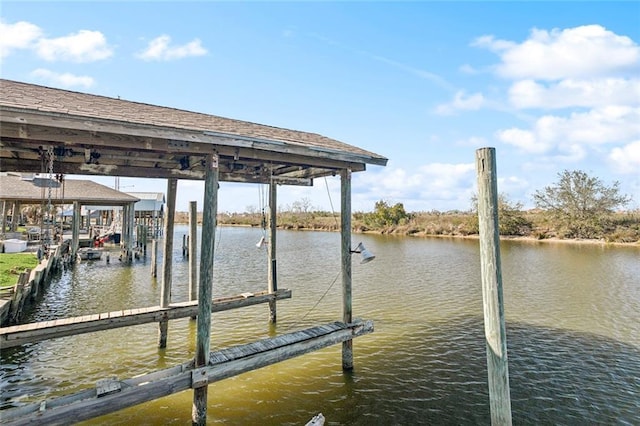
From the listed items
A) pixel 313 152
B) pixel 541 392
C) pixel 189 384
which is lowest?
pixel 541 392

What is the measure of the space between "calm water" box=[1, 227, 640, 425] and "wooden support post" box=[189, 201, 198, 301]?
0.95 meters

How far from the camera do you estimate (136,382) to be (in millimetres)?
4312

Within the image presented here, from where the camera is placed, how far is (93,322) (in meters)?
6.46

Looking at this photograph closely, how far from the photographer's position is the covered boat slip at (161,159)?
387 centimetres

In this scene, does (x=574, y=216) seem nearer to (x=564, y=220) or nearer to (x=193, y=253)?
(x=564, y=220)

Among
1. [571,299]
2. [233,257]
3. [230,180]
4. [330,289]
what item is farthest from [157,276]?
[571,299]

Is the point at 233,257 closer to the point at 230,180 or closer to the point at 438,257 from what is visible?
the point at 438,257

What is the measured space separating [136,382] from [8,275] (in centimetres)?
1164

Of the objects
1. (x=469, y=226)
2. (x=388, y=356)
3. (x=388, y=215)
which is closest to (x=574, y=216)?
(x=469, y=226)

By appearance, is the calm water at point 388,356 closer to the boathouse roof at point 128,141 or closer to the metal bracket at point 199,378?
the metal bracket at point 199,378

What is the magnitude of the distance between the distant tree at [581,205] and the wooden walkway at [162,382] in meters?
38.6

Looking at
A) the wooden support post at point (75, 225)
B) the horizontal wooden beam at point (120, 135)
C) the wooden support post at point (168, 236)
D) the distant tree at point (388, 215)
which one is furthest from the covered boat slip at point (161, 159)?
the distant tree at point (388, 215)

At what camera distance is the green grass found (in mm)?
11446

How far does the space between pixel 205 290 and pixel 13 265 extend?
14.2 metres
